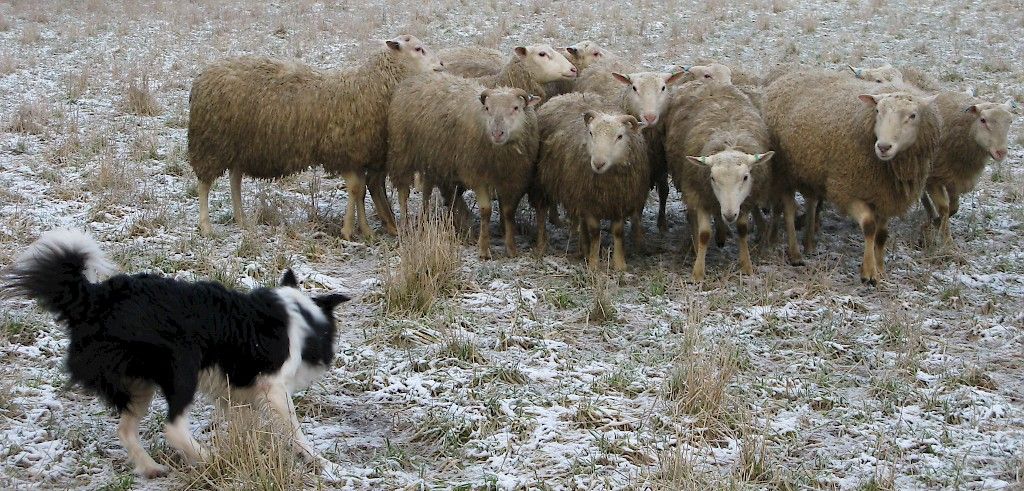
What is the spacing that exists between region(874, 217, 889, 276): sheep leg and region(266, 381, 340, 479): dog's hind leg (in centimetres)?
502

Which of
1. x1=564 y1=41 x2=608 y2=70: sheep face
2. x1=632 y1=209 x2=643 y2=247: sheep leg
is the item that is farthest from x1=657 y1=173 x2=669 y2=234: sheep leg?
x1=564 y1=41 x2=608 y2=70: sheep face

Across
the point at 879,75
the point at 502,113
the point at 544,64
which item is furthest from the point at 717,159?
the point at 879,75

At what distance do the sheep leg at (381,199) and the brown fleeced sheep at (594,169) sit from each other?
1422 mm

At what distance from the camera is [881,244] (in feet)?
25.2

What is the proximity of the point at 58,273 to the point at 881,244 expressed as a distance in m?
6.11

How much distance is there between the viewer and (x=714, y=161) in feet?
23.7

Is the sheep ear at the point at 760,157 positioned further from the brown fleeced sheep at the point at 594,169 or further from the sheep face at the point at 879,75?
the sheep face at the point at 879,75

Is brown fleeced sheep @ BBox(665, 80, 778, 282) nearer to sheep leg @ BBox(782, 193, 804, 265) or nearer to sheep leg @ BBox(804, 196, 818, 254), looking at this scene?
sheep leg @ BBox(782, 193, 804, 265)

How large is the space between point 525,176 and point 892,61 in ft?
29.8

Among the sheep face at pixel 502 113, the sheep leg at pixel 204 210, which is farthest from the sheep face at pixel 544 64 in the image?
the sheep leg at pixel 204 210

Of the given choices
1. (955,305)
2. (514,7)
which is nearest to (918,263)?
(955,305)

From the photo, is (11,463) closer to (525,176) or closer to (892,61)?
(525,176)

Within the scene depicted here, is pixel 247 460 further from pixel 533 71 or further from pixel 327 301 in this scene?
pixel 533 71

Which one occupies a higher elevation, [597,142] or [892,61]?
[597,142]
